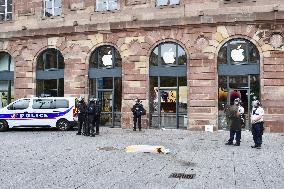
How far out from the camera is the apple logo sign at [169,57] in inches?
783

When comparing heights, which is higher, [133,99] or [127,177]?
[133,99]

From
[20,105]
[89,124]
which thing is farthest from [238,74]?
[20,105]

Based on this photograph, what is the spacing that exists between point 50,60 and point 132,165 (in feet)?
47.7

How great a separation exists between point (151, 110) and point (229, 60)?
16.0 feet

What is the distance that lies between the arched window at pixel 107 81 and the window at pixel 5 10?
6.44 meters

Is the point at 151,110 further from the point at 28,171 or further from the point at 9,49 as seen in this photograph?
the point at 28,171

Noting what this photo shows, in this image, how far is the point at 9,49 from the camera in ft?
75.6

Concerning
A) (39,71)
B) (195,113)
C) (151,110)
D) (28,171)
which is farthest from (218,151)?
(39,71)

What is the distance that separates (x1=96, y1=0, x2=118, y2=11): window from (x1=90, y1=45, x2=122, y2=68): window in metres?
2.14

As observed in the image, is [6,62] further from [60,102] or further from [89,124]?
[89,124]

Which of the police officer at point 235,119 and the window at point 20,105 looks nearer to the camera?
the police officer at point 235,119

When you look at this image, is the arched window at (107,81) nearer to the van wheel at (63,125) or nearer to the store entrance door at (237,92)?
the van wheel at (63,125)

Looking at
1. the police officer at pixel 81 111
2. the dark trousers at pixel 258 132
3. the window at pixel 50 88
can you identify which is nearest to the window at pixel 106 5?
the window at pixel 50 88

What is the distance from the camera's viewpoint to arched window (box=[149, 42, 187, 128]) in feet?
64.5
